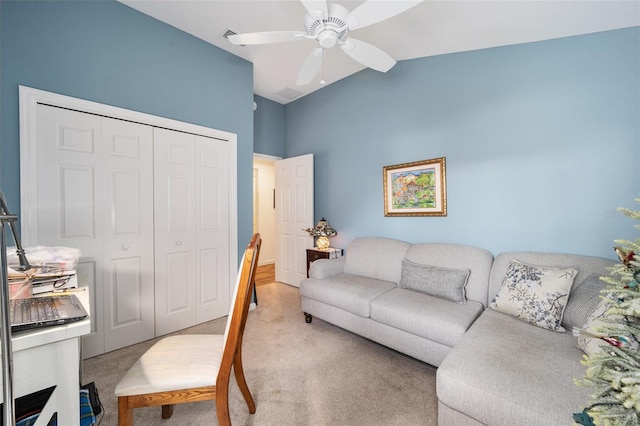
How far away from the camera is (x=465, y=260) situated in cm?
236

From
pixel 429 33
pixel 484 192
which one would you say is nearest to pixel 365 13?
pixel 429 33

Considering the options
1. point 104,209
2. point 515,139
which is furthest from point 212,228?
point 515,139

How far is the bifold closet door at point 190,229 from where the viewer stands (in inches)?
99.3

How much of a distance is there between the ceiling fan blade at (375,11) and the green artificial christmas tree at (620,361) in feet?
4.51

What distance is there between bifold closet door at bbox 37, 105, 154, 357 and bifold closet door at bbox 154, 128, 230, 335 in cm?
10

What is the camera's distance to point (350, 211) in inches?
141

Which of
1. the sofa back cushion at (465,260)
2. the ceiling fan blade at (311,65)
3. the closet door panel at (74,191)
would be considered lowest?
the sofa back cushion at (465,260)

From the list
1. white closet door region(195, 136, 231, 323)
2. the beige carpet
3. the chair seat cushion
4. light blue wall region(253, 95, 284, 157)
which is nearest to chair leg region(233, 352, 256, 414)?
A: the beige carpet

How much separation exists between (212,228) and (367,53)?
2.27 m

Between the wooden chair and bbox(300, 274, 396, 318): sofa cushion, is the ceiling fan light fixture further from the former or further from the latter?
bbox(300, 274, 396, 318): sofa cushion

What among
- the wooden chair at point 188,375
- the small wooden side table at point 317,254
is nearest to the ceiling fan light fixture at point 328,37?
the wooden chair at point 188,375

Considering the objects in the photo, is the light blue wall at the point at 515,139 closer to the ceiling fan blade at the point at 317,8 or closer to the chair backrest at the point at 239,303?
the ceiling fan blade at the point at 317,8

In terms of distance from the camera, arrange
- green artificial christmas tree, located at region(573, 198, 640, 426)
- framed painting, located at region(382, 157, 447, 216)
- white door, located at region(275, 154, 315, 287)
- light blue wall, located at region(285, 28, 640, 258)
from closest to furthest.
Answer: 1. green artificial christmas tree, located at region(573, 198, 640, 426)
2. light blue wall, located at region(285, 28, 640, 258)
3. framed painting, located at region(382, 157, 447, 216)
4. white door, located at region(275, 154, 315, 287)

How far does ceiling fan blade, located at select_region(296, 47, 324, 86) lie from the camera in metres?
1.92
